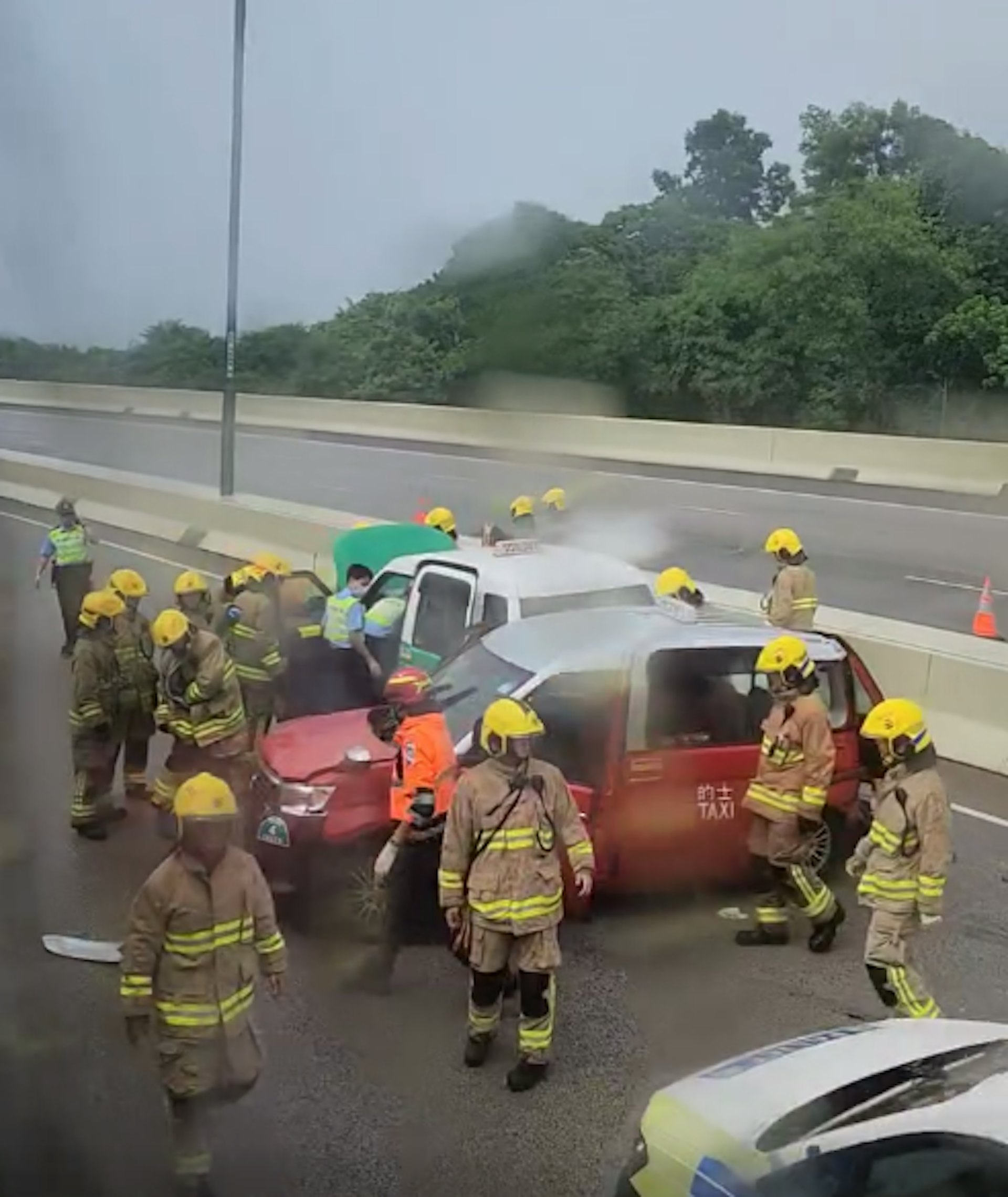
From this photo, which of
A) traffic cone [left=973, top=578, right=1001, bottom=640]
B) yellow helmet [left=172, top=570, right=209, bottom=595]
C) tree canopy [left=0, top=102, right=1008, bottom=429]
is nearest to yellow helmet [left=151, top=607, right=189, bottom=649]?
yellow helmet [left=172, top=570, right=209, bottom=595]

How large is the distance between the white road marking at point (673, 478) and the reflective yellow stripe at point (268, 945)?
69 centimetres

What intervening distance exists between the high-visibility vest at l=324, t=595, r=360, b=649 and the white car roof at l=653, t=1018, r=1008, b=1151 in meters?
A: 1.58

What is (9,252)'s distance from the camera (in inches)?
66.0

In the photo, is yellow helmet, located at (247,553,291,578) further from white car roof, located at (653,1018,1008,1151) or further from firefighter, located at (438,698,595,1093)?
white car roof, located at (653,1018,1008,1151)

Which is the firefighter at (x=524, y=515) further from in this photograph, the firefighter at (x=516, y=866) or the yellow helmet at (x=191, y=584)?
the yellow helmet at (x=191, y=584)

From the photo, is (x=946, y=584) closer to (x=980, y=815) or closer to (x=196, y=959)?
(x=980, y=815)

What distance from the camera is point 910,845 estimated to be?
2322mm

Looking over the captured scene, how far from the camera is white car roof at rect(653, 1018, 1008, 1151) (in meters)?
1.67

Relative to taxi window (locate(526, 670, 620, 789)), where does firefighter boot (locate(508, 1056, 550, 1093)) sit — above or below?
below

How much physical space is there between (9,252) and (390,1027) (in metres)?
1.38

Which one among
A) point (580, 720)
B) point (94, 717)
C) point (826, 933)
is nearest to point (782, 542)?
point (580, 720)

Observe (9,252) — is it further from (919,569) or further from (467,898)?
(919,569)

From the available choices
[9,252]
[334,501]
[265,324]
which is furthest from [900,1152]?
[334,501]

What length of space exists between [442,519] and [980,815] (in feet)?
4.89
